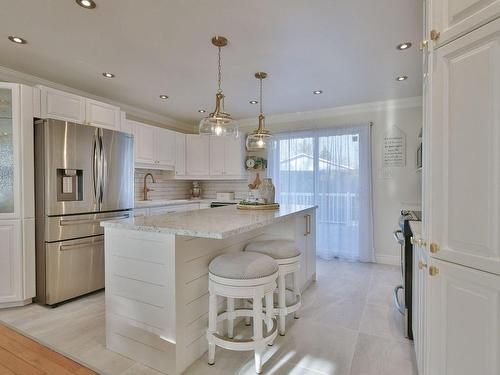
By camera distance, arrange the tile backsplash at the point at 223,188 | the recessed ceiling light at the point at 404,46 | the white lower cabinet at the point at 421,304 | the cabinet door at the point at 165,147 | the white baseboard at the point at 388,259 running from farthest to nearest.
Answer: the tile backsplash at the point at 223,188 < the cabinet door at the point at 165,147 < the white baseboard at the point at 388,259 < the recessed ceiling light at the point at 404,46 < the white lower cabinet at the point at 421,304

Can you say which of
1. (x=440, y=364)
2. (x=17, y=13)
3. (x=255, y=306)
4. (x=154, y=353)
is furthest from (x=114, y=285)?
(x=17, y=13)

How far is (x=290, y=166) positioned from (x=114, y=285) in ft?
11.5

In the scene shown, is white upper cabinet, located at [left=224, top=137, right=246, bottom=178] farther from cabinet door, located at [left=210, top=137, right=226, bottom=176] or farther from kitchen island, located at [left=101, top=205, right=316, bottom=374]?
kitchen island, located at [left=101, top=205, right=316, bottom=374]

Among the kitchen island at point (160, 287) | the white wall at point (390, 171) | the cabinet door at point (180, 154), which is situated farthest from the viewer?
the cabinet door at point (180, 154)

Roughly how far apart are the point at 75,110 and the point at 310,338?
132 inches

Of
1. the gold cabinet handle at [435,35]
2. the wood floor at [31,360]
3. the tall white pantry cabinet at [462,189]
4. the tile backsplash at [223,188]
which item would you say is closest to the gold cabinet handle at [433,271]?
the tall white pantry cabinet at [462,189]

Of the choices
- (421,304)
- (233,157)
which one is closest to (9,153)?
(233,157)

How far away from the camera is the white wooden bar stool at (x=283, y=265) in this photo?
86.4 inches

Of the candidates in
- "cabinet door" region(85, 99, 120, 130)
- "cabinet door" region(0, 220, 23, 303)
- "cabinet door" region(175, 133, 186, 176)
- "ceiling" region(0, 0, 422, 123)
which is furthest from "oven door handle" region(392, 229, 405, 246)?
"cabinet door" region(175, 133, 186, 176)

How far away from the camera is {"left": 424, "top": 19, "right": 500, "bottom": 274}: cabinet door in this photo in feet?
3.30

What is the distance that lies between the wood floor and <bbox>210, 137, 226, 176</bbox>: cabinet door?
11.9ft

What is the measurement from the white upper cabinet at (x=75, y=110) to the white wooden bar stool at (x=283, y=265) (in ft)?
7.98

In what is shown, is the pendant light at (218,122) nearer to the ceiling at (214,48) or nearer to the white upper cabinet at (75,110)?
the ceiling at (214,48)

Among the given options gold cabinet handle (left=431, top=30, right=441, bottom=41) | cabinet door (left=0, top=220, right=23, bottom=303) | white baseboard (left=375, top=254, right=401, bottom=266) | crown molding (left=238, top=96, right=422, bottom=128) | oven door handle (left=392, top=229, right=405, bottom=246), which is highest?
crown molding (left=238, top=96, right=422, bottom=128)
